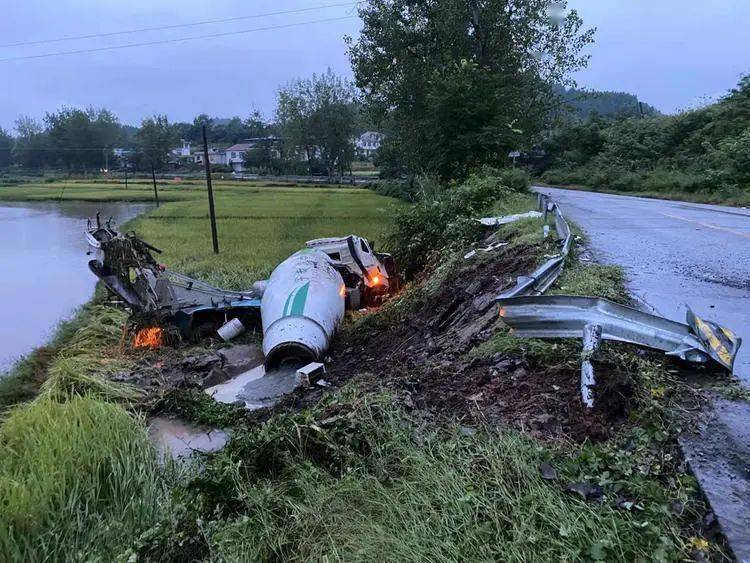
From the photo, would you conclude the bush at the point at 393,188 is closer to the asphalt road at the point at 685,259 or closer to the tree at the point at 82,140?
the asphalt road at the point at 685,259

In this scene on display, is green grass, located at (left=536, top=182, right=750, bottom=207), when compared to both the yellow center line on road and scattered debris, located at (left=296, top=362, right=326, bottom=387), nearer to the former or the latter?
the yellow center line on road

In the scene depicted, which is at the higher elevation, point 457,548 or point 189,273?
point 457,548

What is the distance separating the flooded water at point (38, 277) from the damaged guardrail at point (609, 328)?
871 cm

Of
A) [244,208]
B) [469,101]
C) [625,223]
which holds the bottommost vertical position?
[244,208]

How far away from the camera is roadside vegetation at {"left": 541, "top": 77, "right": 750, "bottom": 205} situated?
20094mm

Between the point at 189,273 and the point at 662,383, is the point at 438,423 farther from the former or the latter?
the point at 189,273

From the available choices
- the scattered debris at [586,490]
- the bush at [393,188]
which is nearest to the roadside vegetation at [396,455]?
the scattered debris at [586,490]

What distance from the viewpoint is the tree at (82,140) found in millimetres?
82312

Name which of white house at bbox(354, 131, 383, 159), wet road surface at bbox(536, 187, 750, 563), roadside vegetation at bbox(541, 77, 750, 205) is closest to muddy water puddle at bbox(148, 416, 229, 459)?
wet road surface at bbox(536, 187, 750, 563)

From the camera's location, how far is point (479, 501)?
2924 millimetres

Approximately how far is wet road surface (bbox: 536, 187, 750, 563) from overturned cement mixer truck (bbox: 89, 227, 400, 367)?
408 centimetres

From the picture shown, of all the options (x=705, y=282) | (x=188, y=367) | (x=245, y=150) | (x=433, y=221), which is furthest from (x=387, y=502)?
(x=245, y=150)

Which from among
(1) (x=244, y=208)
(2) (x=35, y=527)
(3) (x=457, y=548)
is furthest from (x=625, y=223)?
(1) (x=244, y=208)

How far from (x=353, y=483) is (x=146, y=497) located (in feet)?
5.72
